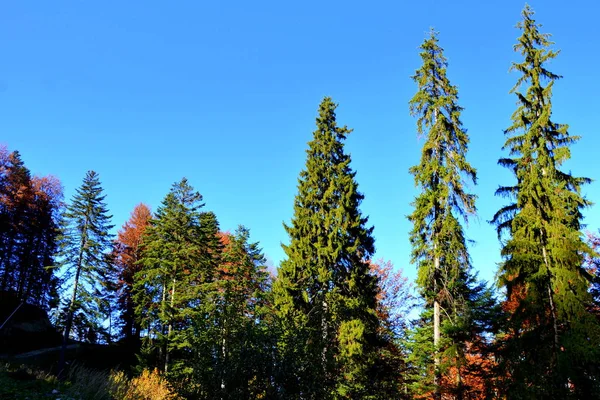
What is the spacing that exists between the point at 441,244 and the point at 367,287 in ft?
17.4

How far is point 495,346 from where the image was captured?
1257cm

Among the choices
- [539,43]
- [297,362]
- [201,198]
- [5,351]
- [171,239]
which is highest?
[539,43]

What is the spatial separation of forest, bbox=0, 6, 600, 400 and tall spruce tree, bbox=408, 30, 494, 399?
0.07 metres

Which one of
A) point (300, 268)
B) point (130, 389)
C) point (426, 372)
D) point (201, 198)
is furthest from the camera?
point (201, 198)

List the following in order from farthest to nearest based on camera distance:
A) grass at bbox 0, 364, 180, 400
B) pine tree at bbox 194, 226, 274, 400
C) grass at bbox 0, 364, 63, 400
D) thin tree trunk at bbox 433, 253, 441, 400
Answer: thin tree trunk at bbox 433, 253, 441, 400
grass at bbox 0, 364, 180, 400
grass at bbox 0, 364, 63, 400
pine tree at bbox 194, 226, 274, 400

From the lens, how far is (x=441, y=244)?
1625 centimetres

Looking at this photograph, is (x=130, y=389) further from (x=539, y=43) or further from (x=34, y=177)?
(x=34, y=177)

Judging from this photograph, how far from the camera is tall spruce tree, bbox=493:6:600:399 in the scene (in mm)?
10328

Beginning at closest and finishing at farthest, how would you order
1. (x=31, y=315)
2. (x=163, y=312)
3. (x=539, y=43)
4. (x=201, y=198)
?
(x=539, y=43)
(x=163, y=312)
(x=201, y=198)
(x=31, y=315)

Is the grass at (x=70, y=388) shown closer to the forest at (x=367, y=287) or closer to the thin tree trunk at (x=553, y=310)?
the forest at (x=367, y=287)

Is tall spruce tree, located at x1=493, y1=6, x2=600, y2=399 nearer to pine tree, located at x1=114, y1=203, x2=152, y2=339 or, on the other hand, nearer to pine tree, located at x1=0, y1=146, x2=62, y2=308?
pine tree, located at x1=114, y1=203, x2=152, y2=339

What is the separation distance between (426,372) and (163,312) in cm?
1716

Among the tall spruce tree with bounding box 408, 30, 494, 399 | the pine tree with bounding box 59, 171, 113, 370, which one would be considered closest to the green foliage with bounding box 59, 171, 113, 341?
the pine tree with bounding box 59, 171, 113, 370

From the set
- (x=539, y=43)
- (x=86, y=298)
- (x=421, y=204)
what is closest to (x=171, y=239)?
(x=86, y=298)
